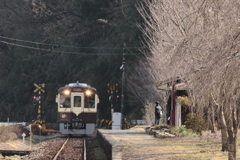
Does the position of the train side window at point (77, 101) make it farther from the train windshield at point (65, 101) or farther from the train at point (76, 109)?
the train windshield at point (65, 101)

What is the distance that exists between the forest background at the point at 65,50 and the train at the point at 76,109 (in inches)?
339

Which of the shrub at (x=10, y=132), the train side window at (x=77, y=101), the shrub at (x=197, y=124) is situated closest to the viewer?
the shrub at (x=197, y=124)

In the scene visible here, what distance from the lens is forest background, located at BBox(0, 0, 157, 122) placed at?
41.7 metres

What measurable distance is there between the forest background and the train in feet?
28.2

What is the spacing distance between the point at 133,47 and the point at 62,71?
12.0 metres

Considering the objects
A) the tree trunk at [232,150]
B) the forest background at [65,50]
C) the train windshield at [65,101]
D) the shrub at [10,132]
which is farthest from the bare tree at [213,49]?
the forest background at [65,50]

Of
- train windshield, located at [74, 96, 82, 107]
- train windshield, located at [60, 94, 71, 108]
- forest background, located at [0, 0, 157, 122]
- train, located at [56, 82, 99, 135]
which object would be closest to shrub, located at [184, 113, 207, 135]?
train, located at [56, 82, 99, 135]

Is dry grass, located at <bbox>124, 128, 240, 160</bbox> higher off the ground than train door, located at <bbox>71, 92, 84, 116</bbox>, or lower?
lower

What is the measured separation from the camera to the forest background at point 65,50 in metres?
41.7

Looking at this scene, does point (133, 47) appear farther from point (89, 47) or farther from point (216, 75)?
point (216, 75)

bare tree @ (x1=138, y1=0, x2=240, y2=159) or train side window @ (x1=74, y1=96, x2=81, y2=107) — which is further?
train side window @ (x1=74, y1=96, x2=81, y2=107)

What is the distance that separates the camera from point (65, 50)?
48.6 m

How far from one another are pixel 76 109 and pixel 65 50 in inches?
903

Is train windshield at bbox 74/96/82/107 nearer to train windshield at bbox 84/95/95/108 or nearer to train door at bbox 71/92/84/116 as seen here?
train door at bbox 71/92/84/116
